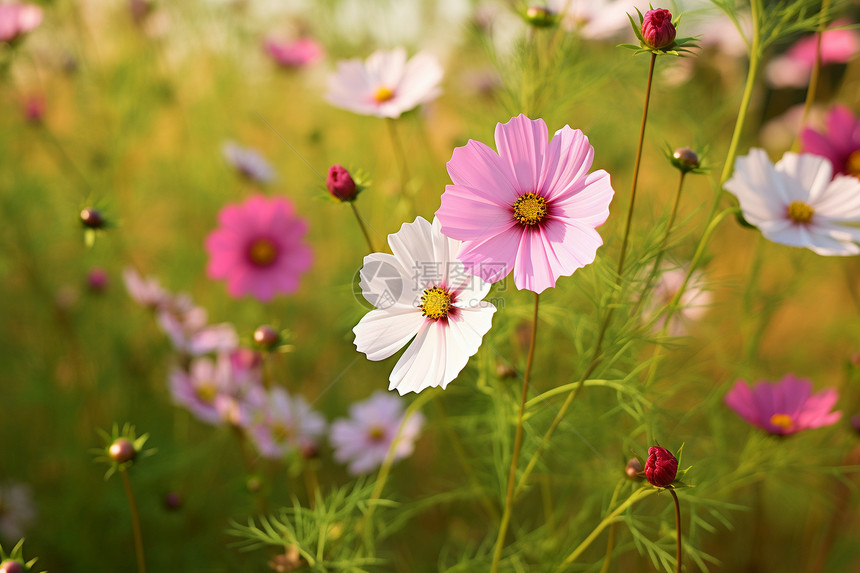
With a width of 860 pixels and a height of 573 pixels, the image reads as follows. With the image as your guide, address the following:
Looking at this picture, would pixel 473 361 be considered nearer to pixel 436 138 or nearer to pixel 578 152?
pixel 578 152

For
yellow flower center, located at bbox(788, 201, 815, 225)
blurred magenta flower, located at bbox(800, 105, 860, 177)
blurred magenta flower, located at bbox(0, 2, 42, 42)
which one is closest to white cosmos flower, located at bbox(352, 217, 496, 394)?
yellow flower center, located at bbox(788, 201, 815, 225)

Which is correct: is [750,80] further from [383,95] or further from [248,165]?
[248,165]

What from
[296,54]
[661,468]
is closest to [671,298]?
[661,468]

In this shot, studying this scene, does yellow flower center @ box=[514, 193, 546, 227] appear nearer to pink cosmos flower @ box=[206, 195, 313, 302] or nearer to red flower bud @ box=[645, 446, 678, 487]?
red flower bud @ box=[645, 446, 678, 487]

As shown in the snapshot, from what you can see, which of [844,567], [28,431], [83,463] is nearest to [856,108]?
[844,567]

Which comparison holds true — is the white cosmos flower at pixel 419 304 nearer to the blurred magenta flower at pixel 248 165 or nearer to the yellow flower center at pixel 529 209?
the yellow flower center at pixel 529 209

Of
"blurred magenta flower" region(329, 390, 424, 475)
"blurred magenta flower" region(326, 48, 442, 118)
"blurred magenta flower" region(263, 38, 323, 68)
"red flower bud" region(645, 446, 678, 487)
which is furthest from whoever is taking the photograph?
"blurred magenta flower" region(263, 38, 323, 68)
